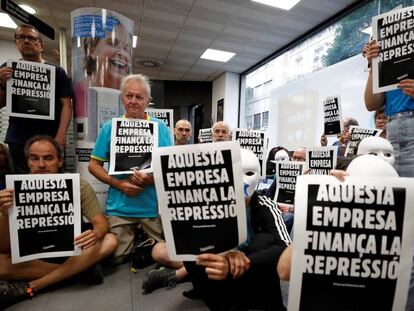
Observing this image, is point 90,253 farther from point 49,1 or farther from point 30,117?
point 49,1

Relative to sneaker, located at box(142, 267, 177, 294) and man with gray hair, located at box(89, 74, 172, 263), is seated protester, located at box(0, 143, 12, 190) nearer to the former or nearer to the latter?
man with gray hair, located at box(89, 74, 172, 263)

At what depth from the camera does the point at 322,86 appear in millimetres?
4719

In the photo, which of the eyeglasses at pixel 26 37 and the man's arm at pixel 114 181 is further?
the eyeglasses at pixel 26 37

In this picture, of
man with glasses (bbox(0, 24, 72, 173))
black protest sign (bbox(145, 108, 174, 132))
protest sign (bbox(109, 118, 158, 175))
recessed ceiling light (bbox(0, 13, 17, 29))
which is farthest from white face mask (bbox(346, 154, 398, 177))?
recessed ceiling light (bbox(0, 13, 17, 29))

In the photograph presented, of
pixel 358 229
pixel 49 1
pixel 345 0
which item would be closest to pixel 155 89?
pixel 49 1

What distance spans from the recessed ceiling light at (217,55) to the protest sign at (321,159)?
15.6 feet

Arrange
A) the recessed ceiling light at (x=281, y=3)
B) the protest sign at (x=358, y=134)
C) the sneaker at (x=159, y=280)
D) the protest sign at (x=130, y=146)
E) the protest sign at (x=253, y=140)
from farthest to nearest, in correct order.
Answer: the recessed ceiling light at (x=281, y=3) → the protest sign at (x=253, y=140) → the protest sign at (x=358, y=134) → the protest sign at (x=130, y=146) → the sneaker at (x=159, y=280)

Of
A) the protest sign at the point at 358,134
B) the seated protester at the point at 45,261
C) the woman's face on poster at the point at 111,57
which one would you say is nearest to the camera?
the seated protester at the point at 45,261

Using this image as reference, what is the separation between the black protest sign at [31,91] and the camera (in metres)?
1.87

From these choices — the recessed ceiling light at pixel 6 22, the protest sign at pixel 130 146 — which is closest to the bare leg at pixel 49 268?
the protest sign at pixel 130 146

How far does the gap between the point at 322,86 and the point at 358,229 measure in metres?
4.51

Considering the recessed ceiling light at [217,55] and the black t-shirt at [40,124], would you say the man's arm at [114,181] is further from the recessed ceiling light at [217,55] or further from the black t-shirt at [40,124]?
the recessed ceiling light at [217,55]

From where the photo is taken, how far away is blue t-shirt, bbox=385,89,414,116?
1371 millimetres

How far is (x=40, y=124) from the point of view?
2.12m
